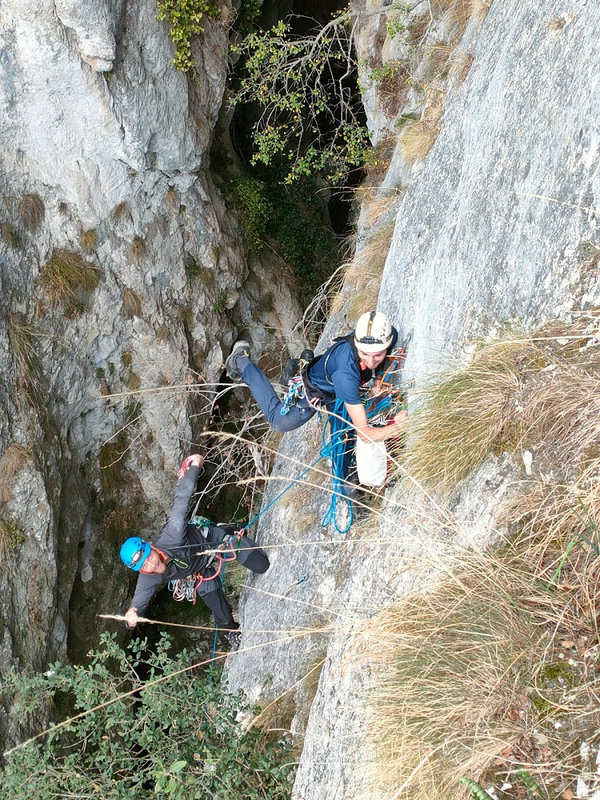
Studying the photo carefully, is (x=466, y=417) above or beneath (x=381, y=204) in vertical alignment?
beneath

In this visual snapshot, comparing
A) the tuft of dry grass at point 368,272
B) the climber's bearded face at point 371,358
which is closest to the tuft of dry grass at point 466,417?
the climber's bearded face at point 371,358

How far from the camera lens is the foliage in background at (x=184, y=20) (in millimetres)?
8234

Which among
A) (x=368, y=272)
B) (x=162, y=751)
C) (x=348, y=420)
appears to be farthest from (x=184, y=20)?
(x=162, y=751)

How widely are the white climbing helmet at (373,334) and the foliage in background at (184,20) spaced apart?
6.25 meters

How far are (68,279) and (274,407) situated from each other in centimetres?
498

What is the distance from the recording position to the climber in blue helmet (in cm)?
607

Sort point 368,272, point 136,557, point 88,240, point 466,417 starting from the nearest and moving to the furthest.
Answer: point 466,417, point 136,557, point 368,272, point 88,240

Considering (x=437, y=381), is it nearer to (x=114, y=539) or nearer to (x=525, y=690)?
(x=525, y=690)

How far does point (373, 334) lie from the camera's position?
4293mm

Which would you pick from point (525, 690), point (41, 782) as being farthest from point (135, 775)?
point (525, 690)

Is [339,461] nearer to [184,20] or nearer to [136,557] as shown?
[136,557]

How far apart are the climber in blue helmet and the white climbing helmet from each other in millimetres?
2254

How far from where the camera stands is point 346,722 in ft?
11.4

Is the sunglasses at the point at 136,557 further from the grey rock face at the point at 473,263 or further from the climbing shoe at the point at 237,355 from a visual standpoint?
the climbing shoe at the point at 237,355
